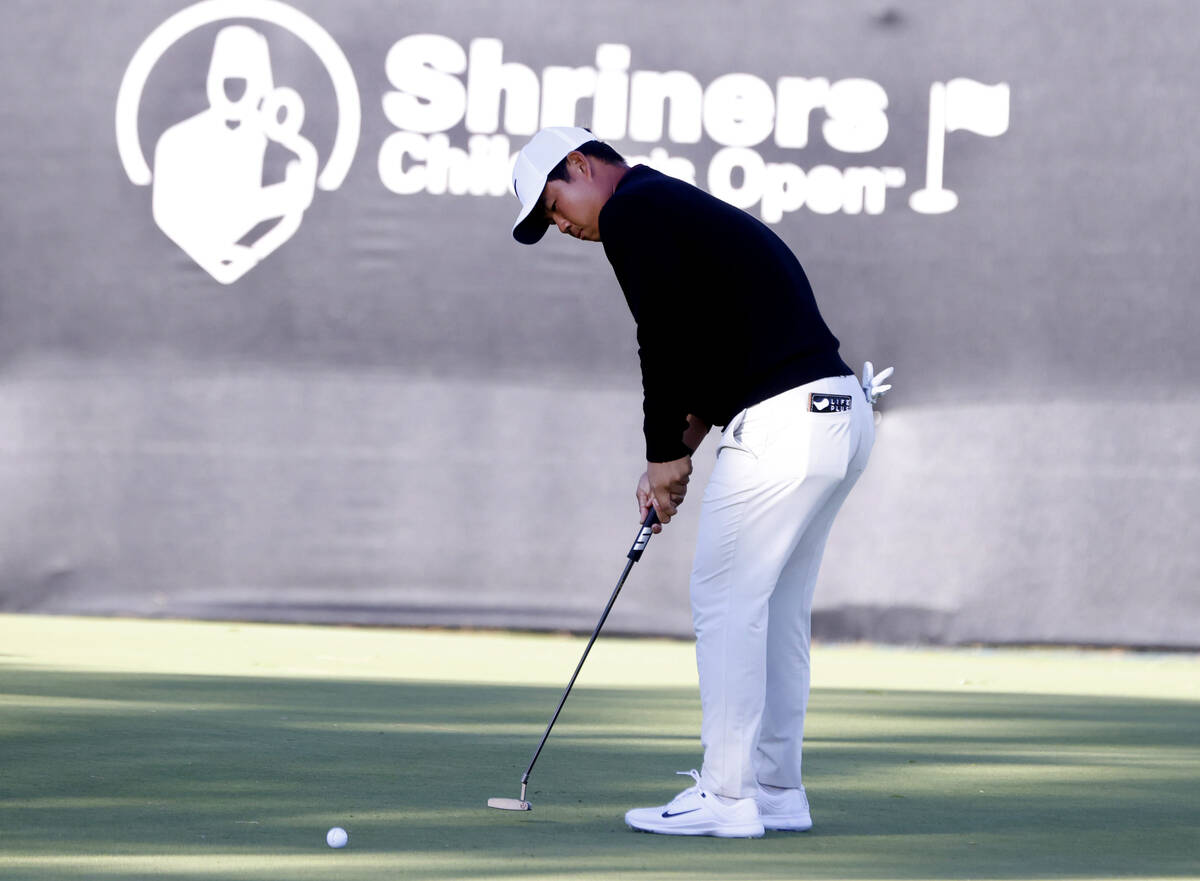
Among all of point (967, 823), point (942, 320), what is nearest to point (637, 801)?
point (967, 823)

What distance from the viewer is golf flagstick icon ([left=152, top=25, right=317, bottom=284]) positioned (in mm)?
6145

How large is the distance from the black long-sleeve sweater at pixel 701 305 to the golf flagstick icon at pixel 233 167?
363 centimetres

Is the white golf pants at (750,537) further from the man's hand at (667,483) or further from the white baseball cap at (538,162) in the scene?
the white baseball cap at (538,162)

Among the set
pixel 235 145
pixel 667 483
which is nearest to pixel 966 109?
pixel 235 145

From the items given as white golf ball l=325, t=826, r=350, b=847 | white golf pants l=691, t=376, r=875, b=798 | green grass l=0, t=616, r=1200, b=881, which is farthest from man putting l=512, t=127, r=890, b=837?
white golf ball l=325, t=826, r=350, b=847

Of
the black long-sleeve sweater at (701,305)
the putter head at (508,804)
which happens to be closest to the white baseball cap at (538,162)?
the black long-sleeve sweater at (701,305)

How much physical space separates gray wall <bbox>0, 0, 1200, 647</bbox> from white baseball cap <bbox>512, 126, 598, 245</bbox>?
3.31m

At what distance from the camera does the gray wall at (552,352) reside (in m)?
6.10

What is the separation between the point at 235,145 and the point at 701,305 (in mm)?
3877

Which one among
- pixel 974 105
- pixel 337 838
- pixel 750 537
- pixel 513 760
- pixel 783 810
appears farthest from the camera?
pixel 974 105

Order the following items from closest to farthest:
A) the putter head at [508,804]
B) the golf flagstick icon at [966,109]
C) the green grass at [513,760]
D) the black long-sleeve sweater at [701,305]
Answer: the green grass at [513,760], the black long-sleeve sweater at [701,305], the putter head at [508,804], the golf flagstick icon at [966,109]

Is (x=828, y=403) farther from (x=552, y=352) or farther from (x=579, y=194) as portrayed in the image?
(x=552, y=352)

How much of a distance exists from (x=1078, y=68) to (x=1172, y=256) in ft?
2.56

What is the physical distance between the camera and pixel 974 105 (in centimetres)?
609
